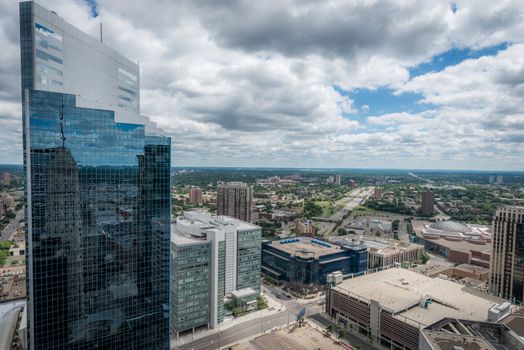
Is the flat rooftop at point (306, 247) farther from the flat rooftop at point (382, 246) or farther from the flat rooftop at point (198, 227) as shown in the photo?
the flat rooftop at point (198, 227)

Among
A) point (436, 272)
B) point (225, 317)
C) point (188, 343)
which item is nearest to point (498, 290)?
point (436, 272)

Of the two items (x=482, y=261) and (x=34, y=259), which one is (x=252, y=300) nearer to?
(x=34, y=259)

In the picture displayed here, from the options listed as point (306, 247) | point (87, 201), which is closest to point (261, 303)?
point (306, 247)

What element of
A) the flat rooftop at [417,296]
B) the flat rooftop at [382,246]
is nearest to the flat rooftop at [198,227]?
the flat rooftop at [417,296]

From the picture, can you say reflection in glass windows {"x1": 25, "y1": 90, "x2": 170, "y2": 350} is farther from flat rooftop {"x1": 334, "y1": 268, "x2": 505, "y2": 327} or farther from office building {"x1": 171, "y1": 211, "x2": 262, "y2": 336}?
flat rooftop {"x1": 334, "y1": 268, "x2": 505, "y2": 327}

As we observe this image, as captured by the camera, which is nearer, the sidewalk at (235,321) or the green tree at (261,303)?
the sidewalk at (235,321)

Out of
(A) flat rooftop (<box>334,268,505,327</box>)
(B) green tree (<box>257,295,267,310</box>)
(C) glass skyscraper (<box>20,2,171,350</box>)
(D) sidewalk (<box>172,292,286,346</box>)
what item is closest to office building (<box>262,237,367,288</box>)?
(D) sidewalk (<box>172,292,286,346</box>)
